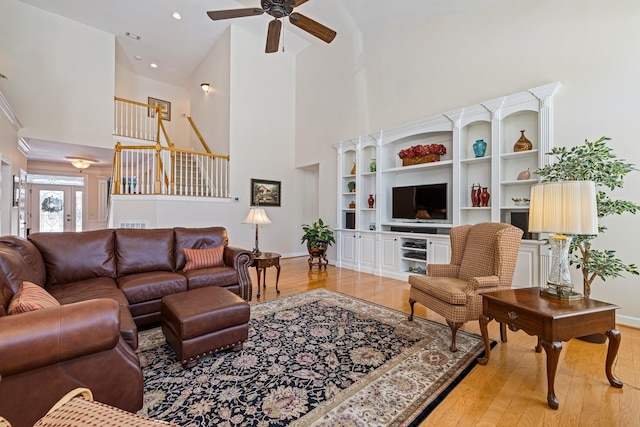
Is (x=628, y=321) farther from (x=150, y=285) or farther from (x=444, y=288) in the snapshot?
(x=150, y=285)

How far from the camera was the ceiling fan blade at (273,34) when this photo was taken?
3.45 metres

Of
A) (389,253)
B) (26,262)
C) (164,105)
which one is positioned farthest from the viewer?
(164,105)

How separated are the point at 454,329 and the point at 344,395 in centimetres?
113

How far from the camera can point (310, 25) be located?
3.46 meters

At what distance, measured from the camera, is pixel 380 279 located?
16.0ft

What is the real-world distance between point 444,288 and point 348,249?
3.45m

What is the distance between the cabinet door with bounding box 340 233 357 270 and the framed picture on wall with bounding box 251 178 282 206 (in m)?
2.22

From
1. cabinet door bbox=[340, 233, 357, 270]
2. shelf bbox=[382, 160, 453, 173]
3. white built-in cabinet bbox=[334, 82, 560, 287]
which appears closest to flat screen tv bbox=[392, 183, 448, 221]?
white built-in cabinet bbox=[334, 82, 560, 287]

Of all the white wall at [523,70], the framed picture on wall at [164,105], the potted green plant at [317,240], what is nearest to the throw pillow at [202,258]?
the potted green plant at [317,240]

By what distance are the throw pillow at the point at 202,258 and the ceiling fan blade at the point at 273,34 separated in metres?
2.78

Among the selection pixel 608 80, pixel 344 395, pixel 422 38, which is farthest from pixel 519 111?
pixel 344 395

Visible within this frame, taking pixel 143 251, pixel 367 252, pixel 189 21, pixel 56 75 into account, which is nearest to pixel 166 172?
pixel 56 75

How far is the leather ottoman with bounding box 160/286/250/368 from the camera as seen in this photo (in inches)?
79.0

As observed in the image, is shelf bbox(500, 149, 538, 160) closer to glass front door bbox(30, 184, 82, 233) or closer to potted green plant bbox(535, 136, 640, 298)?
potted green plant bbox(535, 136, 640, 298)
